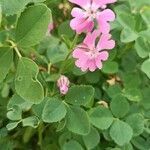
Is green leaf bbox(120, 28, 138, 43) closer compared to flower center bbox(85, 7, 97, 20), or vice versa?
flower center bbox(85, 7, 97, 20)

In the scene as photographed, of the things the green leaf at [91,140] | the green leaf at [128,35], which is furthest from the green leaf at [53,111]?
the green leaf at [128,35]

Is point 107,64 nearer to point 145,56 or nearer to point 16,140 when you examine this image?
point 145,56

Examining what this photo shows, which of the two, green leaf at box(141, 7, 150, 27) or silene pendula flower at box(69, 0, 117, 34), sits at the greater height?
silene pendula flower at box(69, 0, 117, 34)

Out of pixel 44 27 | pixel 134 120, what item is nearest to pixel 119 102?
Result: pixel 134 120

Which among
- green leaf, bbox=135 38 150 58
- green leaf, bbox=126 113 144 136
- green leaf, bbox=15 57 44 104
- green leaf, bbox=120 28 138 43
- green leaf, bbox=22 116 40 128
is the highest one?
green leaf, bbox=15 57 44 104

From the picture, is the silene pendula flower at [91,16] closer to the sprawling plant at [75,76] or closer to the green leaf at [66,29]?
the sprawling plant at [75,76]

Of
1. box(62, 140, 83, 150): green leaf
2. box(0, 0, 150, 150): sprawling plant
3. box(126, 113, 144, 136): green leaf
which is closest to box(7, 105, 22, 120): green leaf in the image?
box(0, 0, 150, 150): sprawling plant

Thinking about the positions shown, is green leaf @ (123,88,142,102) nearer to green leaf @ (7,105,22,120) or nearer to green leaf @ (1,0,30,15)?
green leaf @ (7,105,22,120)
